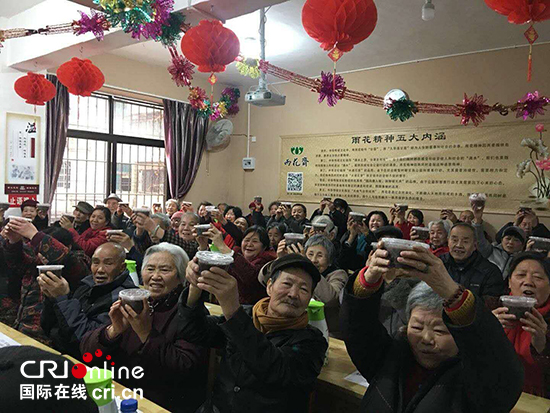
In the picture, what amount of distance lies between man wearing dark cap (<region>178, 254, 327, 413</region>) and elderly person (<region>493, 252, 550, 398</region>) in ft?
2.30

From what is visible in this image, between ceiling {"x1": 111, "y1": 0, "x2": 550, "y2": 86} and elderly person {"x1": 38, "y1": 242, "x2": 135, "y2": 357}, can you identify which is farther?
ceiling {"x1": 111, "y1": 0, "x2": 550, "y2": 86}

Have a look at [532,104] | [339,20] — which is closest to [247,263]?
[339,20]

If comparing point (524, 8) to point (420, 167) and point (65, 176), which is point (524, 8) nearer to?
point (420, 167)

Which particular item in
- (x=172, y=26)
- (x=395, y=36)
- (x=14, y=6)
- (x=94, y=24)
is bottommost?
(x=172, y=26)

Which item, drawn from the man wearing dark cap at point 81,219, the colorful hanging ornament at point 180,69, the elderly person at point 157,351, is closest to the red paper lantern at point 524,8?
the elderly person at point 157,351

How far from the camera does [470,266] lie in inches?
120

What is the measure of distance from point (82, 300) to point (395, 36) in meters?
4.98

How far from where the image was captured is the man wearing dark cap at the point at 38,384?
1.95 ft

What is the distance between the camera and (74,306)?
1.99 metres

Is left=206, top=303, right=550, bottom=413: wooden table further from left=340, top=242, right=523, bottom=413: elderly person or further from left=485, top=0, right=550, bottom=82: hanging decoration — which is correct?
left=485, top=0, right=550, bottom=82: hanging decoration

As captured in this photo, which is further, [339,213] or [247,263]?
[339,213]

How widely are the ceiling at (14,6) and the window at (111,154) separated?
1312 millimetres

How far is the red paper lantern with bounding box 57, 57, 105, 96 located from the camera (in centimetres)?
407

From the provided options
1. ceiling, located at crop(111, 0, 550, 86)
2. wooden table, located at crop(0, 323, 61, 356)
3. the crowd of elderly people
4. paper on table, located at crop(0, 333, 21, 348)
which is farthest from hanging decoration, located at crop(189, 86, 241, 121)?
paper on table, located at crop(0, 333, 21, 348)
